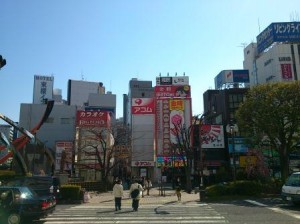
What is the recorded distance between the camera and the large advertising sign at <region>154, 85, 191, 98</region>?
7394 cm

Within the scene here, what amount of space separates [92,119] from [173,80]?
25.9 m

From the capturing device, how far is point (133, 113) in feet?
249

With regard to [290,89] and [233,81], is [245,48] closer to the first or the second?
[233,81]

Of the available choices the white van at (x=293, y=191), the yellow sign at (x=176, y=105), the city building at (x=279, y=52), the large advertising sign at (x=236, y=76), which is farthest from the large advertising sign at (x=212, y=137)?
the white van at (x=293, y=191)

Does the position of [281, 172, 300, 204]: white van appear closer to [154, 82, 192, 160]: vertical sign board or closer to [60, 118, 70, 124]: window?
[154, 82, 192, 160]: vertical sign board

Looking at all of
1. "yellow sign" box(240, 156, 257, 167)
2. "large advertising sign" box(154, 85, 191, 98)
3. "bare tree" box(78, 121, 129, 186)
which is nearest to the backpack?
"bare tree" box(78, 121, 129, 186)


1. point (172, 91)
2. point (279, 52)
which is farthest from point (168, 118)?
point (279, 52)

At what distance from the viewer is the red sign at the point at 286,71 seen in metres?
82.5

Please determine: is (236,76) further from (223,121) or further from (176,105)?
(176,105)

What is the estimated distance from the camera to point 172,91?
7481 cm

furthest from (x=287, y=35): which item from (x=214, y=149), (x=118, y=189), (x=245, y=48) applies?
(x=118, y=189)

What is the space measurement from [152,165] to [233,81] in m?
26.6

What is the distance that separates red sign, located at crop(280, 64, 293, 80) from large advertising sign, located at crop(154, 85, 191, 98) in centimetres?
2324

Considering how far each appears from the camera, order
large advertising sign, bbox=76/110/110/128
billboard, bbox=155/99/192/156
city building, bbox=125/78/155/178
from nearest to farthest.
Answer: large advertising sign, bbox=76/110/110/128 → billboard, bbox=155/99/192/156 → city building, bbox=125/78/155/178
